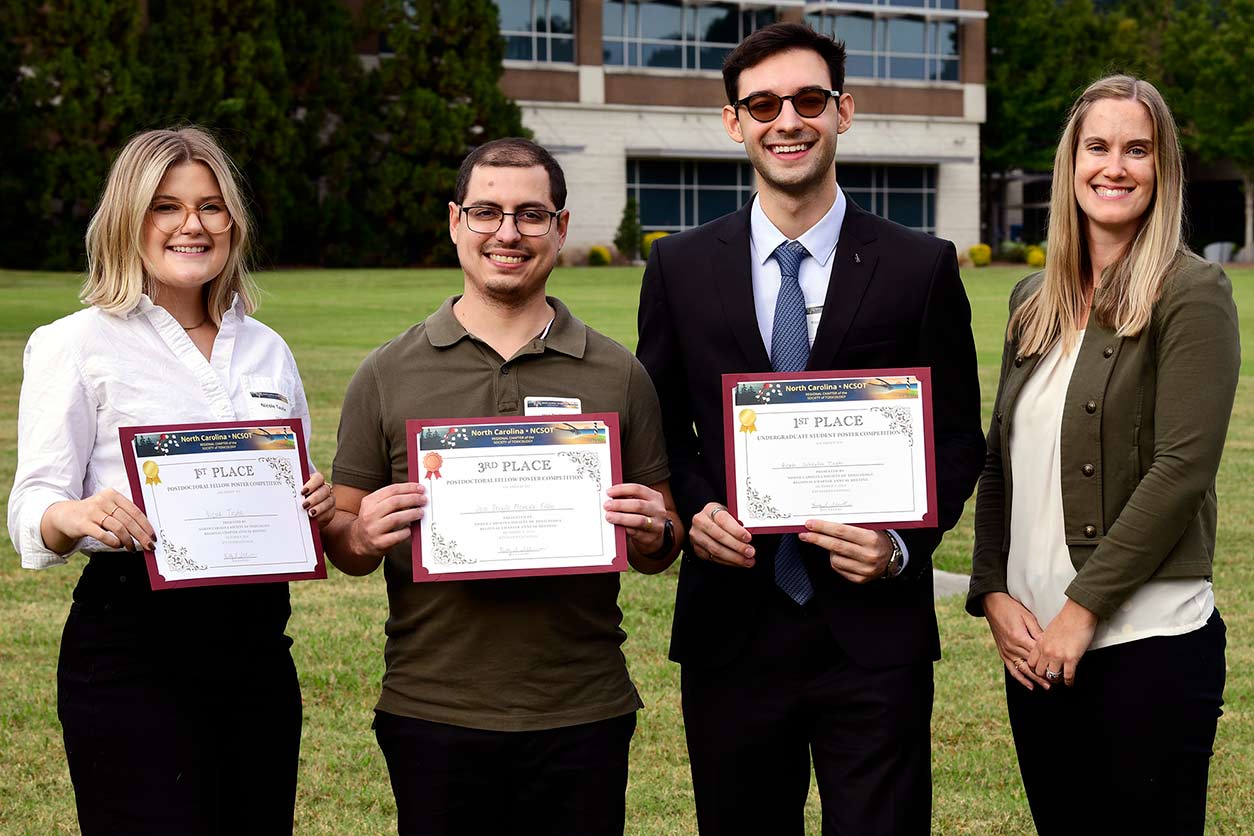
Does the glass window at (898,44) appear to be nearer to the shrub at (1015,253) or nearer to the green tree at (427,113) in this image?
the shrub at (1015,253)

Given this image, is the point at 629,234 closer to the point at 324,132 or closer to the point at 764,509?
the point at 324,132

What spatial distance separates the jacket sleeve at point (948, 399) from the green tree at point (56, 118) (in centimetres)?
3898

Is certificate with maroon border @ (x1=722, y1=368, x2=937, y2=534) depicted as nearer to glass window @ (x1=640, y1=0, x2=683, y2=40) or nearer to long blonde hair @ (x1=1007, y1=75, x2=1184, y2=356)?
long blonde hair @ (x1=1007, y1=75, x2=1184, y2=356)

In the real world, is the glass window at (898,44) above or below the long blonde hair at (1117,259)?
above

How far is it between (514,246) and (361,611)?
4936 mm

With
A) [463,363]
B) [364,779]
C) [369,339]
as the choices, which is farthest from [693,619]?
[369,339]

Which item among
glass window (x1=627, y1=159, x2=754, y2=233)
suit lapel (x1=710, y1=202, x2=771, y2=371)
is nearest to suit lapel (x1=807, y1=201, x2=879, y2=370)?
suit lapel (x1=710, y1=202, x2=771, y2=371)

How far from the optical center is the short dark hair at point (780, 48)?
12.0 ft

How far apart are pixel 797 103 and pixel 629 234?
47.1 m

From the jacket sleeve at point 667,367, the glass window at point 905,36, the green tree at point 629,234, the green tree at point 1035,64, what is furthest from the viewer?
the green tree at point 1035,64

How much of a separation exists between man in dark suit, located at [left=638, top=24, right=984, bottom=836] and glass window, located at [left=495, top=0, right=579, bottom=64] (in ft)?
162

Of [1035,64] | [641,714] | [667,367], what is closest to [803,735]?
[667,367]

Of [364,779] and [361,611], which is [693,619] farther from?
[361,611]

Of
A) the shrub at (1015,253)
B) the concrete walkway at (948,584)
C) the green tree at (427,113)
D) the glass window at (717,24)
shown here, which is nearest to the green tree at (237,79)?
the green tree at (427,113)
